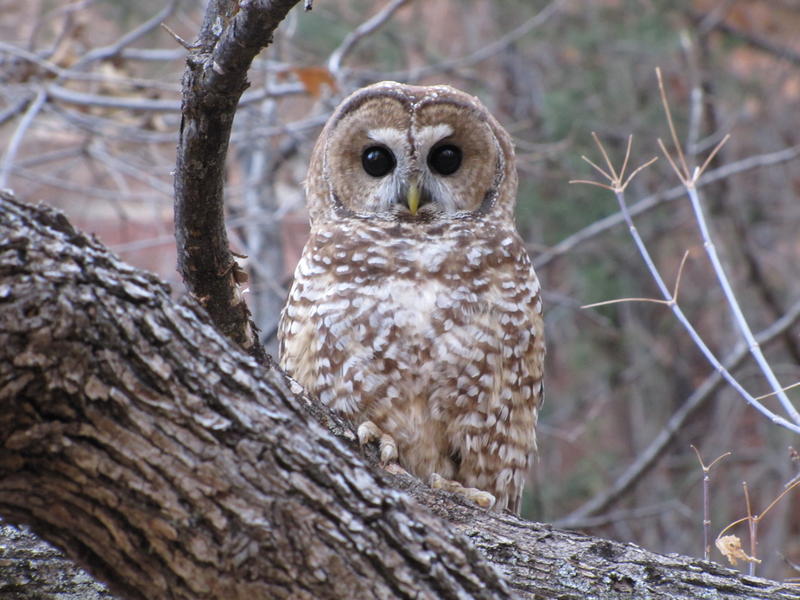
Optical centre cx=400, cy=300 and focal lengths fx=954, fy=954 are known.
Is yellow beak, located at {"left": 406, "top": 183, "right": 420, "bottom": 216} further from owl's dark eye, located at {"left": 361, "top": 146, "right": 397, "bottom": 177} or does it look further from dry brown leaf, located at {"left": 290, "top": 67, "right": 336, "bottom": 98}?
dry brown leaf, located at {"left": 290, "top": 67, "right": 336, "bottom": 98}

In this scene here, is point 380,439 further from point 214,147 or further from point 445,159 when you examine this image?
point 214,147

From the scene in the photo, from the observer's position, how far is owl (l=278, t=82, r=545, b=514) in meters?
3.26

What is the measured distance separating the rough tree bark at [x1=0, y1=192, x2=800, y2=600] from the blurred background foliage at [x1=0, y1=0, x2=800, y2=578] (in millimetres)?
3676

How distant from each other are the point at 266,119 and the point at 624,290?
10.5 feet

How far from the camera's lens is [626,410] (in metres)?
8.62

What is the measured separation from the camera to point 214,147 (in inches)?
87.1

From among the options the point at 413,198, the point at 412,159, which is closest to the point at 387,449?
the point at 413,198

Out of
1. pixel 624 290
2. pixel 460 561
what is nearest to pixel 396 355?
pixel 460 561

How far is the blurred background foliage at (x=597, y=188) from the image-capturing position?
6.02 m

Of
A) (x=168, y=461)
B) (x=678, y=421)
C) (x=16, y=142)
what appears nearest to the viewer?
(x=168, y=461)

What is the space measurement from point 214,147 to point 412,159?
144 centimetres

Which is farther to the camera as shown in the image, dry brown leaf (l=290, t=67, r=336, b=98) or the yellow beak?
dry brown leaf (l=290, t=67, r=336, b=98)

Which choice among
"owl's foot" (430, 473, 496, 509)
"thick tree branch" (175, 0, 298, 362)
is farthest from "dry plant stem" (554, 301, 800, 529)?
"thick tree branch" (175, 0, 298, 362)

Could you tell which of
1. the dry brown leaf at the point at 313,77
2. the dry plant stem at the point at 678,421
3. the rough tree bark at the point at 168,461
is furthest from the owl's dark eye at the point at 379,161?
→ the dry plant stem at the point at 678,421
